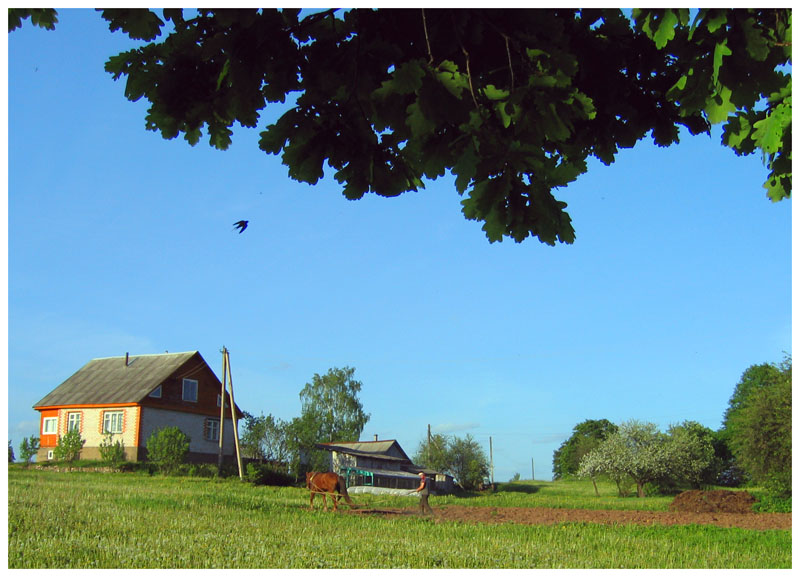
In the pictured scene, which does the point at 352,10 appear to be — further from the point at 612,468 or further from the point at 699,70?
the point at 612,468

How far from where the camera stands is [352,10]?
4090 millimetres

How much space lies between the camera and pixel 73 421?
44.2 metres

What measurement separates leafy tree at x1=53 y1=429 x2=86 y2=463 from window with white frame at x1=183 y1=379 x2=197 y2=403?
7.69 meters

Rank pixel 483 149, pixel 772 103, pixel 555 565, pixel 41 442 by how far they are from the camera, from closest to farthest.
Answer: pixel 483 149
pixel 772 103
pixel 555 565
pixel 41 442

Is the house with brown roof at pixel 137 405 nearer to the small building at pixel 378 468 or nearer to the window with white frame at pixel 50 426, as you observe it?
the window with white frame at pixel 50 426

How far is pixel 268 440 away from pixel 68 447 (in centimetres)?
1183

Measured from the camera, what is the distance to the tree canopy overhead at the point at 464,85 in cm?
342

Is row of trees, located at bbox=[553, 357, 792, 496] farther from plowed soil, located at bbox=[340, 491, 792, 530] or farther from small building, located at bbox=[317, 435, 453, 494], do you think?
small building, located at bbox=[317, 435, 453, 494]

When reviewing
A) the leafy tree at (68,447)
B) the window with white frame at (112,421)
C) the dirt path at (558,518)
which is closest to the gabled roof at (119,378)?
the window with white frame at (112,421)

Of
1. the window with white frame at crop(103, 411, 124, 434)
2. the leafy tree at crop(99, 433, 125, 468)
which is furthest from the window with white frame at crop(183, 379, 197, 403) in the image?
the leafy tree at crop(99, 433, 125, 468)

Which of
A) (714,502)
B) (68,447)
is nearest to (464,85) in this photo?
(714,502)

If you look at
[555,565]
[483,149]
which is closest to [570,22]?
[483,149]

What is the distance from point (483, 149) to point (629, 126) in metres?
1.53

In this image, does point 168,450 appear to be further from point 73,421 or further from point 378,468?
point 378,468
